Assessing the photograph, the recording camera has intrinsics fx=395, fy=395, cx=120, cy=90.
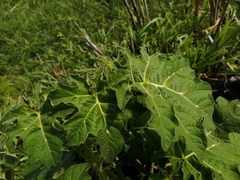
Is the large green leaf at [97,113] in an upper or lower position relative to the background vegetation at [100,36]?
upper

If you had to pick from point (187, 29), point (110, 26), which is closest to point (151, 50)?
point (187, 29)

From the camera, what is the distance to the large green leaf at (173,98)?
1.32 meters

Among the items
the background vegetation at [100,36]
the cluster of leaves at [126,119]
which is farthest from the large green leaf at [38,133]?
the background vegetation at [100,36]

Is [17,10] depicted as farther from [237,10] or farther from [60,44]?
[237,10]

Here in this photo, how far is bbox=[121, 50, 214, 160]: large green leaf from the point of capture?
1319 millimetres

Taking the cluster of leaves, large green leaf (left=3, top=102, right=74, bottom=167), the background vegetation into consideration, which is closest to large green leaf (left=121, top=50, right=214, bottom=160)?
the cluster of leaves

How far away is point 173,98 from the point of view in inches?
55.3

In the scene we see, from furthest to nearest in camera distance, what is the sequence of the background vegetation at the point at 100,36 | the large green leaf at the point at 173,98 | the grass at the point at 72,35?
the grass at the point at 72,35, the background vegetation at the point at 100,36, the large green leaf at the point at 173,98

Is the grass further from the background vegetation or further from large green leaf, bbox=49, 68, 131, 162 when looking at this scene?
large green leaf, bbox=49, 68, 131, 162

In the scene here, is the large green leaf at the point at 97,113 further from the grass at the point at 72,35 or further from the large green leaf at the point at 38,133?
the grass at the point at 72,35

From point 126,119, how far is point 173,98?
184 mm

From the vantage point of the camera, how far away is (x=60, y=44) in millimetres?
3246

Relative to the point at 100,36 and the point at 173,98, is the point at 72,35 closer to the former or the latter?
the point at 100,36

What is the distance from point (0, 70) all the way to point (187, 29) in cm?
157
